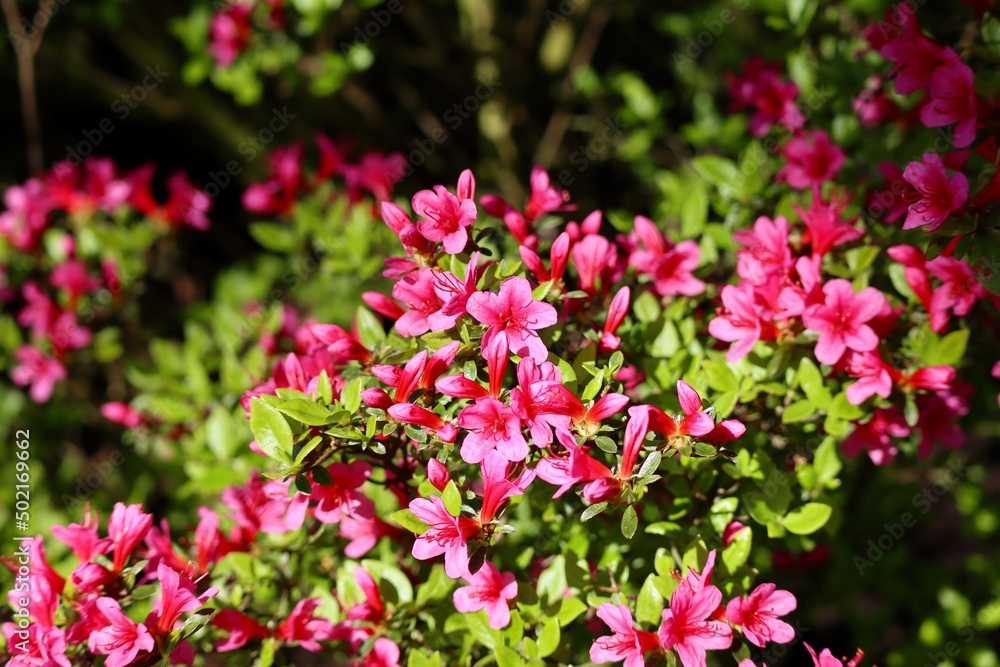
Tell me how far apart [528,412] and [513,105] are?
84.8 inches

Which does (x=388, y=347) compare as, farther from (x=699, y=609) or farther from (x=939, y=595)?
(x=939, y=595)

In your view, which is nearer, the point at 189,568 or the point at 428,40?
the point at 189,568

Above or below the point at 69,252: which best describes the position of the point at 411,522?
below

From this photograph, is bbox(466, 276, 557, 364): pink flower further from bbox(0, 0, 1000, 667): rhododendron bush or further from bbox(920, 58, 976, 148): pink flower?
bbox(920, 58, 976, 148): pink flower

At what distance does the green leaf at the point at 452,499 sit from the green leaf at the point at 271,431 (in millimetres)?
250

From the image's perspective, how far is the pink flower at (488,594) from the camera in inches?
49.8

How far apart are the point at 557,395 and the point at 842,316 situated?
53cm

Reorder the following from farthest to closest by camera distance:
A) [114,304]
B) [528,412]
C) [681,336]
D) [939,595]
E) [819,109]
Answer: [114,304] < [939,595] < [819,109] < [681,336] < [528,412]

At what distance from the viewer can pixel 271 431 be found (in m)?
1.20

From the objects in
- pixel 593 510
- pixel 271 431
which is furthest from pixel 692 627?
pixel 271 431

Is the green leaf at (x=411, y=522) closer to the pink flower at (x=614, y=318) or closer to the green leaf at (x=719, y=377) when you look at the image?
the pink flower at (x=614, y=318)

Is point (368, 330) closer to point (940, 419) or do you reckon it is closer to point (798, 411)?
point (798, 411)

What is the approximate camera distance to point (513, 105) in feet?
10.0

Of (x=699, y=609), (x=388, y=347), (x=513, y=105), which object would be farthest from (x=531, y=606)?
(x=513, y=105)
